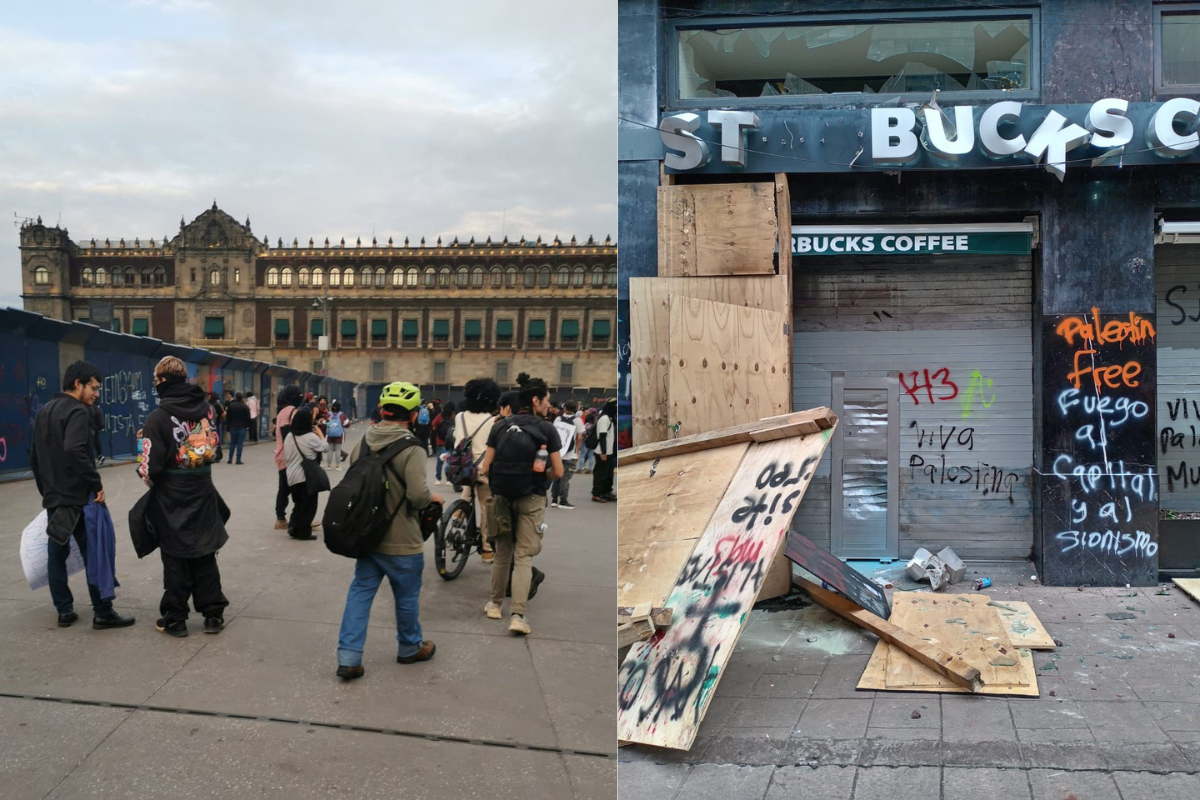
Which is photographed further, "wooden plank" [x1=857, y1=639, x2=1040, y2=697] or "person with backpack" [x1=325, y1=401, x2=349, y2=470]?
"wooden plank" [x1=857, y1=639, x2=1040, y2=697]

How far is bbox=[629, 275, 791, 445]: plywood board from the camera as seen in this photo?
4355 mm

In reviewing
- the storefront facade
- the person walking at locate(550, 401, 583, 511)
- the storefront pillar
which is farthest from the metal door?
the person walking at locate(550, 401, 583, 511)

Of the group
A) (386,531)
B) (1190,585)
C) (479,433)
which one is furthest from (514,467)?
(1190,585)

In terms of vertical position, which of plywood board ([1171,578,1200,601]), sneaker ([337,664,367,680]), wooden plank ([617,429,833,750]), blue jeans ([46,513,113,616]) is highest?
blue jeans ([46,513,113,616])

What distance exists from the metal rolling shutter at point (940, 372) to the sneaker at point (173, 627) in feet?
17.8

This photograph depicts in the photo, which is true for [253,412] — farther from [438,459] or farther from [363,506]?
[438,459]

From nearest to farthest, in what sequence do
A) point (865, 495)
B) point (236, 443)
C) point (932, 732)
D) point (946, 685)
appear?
point (236, 443) < point (932, 732) < point (946, 685) < point (865, 495)

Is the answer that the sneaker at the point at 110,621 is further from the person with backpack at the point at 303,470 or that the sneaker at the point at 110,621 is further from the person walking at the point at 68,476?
the person with backpack at the point at 303,470

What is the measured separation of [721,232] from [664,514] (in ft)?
6.00

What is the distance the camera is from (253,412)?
183 centimetres

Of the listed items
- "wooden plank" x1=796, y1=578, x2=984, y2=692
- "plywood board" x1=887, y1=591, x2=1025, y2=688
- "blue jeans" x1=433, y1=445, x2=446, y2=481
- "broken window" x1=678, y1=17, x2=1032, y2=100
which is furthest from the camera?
"broken window" x1=678, y1=17, x2=1032, y2=100

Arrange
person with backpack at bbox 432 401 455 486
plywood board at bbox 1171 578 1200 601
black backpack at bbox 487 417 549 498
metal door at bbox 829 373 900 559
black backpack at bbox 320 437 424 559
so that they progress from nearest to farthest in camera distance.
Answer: black backpack at bbox 320 437 424 559
person with backpack at bbox 432 401 455 486
black backpack at bbox 487 417 549 498
plywood board at bbox 1171 578 1200 601
metal door at bbox 829 373 900 559

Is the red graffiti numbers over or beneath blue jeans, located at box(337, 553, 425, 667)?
over

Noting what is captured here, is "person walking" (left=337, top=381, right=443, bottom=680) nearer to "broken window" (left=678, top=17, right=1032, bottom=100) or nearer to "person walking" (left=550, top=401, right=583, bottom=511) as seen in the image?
"person walking" (left=550, top=401, right=583, bottom=511)
